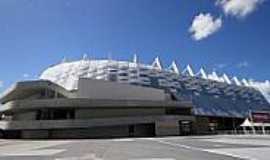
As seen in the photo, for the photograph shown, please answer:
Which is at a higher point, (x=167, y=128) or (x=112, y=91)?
(x=112, y=91)

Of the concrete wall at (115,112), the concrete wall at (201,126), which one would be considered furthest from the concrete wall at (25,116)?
the concrete wall at (201,126)

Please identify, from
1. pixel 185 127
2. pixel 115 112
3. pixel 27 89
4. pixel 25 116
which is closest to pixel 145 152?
pixel 115 112

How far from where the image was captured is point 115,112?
6475cm

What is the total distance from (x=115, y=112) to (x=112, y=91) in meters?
5.57

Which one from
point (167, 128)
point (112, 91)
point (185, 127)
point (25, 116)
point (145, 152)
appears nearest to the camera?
point (145, 152)

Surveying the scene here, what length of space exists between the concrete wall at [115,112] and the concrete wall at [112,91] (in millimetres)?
3664

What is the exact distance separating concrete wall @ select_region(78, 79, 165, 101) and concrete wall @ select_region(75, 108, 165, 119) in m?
3.66

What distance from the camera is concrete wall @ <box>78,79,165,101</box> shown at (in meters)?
66.1

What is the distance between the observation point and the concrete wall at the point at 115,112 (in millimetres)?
62219

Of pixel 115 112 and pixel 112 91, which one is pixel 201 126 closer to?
pixel 112 91

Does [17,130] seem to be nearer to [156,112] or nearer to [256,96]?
[156,112]

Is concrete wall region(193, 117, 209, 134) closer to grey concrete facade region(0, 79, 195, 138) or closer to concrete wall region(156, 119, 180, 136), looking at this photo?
grey concrete facade region(0, 79, 195, 138)

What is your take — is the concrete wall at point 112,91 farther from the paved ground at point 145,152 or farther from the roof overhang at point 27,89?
the paved ground at point 145,152

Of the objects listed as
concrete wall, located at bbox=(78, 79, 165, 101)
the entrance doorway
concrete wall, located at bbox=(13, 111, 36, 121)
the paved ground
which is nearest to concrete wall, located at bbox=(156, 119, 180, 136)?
the entrance doorway
